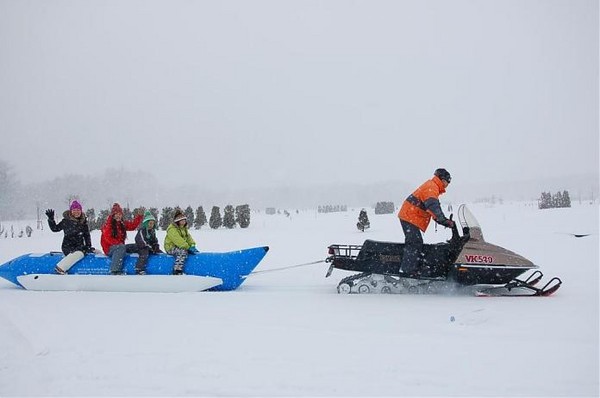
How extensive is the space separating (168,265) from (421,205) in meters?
4.34

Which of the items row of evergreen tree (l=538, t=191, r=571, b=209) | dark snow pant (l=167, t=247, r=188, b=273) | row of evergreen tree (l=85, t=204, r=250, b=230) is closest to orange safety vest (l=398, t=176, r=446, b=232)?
dark snow pant (l=167, t=247, r=188, b=273)

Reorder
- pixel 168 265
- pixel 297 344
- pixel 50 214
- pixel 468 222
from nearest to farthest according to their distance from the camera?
pixel 297 344, pixel 468 222, pixel 168 265, pixel 50 214

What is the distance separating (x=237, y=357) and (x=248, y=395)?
711 mm

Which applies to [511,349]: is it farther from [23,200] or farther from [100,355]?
[23,200]

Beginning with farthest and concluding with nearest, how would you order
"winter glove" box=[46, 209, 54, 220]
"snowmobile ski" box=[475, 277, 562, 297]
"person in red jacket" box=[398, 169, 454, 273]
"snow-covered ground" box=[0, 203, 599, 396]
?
1. "winter glove" box=[46, 209, 54, 220]
2. "person in red jacket" box=[398, 169, 454, 273]
3. "snowmobile ski" box=[475, 277, 562, 297]
4. "snow-covered ground" box=[0, 203, 599, 396]

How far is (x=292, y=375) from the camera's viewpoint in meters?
3.54

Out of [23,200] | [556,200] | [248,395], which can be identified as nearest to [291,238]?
[248,395]

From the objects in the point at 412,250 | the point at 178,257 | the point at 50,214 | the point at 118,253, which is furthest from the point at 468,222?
the point at 50,214

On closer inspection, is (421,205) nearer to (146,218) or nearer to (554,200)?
(146,218)

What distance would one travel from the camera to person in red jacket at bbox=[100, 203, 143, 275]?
7.58 metres

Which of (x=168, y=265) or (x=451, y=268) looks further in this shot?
(x=168, y=265)

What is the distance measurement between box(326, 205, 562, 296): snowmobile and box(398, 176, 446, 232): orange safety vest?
40 cm

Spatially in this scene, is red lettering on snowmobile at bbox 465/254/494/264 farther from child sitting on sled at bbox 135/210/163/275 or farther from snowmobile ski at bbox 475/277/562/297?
child sitting on sled at bbox 135/210/163/275

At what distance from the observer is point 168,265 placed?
7.57m
